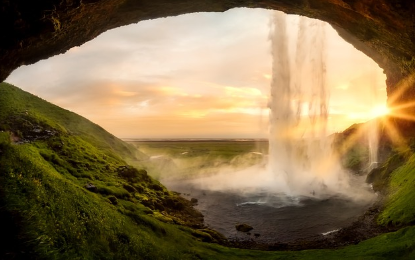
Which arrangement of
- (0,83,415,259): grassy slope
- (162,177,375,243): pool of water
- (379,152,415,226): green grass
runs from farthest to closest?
(162,177,375,243): pool of water < (379,152,415,226): green grass < (0,83,415,259): grassy slope

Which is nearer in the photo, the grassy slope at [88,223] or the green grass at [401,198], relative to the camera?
the grassy slope at [88,223]

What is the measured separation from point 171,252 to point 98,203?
11922mm

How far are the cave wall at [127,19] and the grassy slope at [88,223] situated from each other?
40.9 feet

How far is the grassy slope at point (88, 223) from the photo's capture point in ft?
81.3

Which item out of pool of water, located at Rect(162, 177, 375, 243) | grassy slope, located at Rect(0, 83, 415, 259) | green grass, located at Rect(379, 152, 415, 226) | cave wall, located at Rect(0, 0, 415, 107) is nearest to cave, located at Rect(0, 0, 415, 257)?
cave wall, located at Rect(0, 0, 415, 107)

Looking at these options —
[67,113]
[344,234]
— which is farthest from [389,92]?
[67,113]

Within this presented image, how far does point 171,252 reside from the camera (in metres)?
34.7

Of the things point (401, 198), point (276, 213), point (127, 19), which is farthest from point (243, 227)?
point (127, 19)

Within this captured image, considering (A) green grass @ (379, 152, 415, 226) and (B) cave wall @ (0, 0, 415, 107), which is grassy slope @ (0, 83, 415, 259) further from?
(B) cave wall @ (0, 0, 415, 107)

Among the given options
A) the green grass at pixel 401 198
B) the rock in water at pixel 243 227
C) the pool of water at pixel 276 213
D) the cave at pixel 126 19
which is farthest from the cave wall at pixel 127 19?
the rock in water at pixel 243 227

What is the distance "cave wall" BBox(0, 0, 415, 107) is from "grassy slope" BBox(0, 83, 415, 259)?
40.9ft

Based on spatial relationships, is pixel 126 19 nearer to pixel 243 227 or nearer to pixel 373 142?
pixel 243 227

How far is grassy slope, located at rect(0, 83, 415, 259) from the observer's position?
976 inches

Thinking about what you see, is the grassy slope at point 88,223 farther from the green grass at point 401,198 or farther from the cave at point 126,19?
the cave at point 126,19
